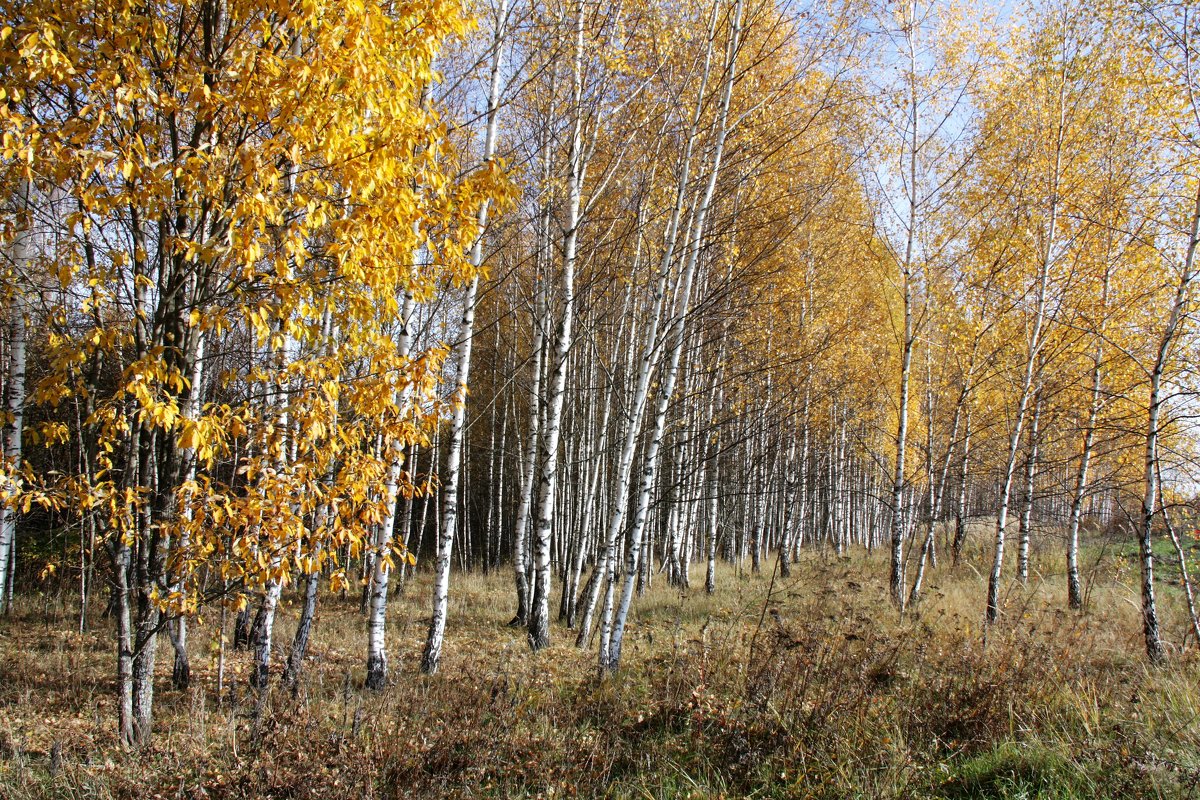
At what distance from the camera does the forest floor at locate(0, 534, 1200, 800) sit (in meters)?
3.40

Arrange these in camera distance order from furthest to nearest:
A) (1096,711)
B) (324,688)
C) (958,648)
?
(324,688), (958,648), (1096,711)

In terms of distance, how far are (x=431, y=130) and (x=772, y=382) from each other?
12113mm

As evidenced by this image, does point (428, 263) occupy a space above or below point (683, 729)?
above

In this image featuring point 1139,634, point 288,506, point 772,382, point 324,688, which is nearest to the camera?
point 288,506

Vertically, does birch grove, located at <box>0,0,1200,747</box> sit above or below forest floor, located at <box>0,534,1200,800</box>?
above

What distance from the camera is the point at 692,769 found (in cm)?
384

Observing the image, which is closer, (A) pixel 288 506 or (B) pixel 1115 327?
(A) pixel 288 506

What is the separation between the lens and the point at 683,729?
4277 millimetres

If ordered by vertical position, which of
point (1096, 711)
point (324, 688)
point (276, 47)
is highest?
point (276, 47)

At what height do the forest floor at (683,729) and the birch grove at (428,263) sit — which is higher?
the birch grove at (428,263)

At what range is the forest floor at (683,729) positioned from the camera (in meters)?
3.40

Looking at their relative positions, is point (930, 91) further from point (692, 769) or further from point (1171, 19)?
point (692, 769)

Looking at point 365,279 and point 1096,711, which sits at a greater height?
point 365,279

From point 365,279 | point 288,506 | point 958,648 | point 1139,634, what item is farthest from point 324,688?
point 1139,634
